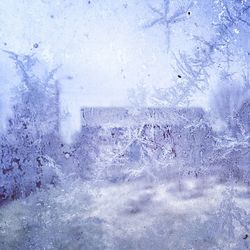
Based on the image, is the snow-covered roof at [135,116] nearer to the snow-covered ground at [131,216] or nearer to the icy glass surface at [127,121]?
the icy glass surface at [127,121]

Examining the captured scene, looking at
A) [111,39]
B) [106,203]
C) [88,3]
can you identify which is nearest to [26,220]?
Result: [106,203]

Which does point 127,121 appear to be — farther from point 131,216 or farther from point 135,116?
point 131,216

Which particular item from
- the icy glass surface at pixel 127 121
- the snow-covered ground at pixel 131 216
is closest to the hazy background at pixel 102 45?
the icy glass surface at pixel 127 121

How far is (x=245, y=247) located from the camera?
5.32 feet

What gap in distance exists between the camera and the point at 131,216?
1673mm

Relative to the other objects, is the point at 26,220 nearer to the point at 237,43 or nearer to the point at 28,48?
the point at 28,48

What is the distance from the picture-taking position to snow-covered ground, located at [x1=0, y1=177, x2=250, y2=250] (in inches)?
63.4

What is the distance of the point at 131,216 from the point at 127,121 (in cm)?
47

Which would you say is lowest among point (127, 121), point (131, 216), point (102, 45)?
point (131, 216)

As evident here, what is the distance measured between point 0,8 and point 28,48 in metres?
0.23

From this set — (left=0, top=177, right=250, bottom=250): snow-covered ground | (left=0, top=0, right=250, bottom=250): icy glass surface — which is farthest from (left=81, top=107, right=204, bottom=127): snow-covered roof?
(left=0, top=177, right=250, bottom=250): snow-covered ground

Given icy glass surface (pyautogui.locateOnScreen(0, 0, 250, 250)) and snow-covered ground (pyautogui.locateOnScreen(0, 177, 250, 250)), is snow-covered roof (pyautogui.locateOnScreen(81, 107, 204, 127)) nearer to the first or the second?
icy glass surface (pyautogui.locateOnScreen(0, 0, 250, 250))

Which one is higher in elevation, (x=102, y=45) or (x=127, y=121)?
(x=102, y=45)

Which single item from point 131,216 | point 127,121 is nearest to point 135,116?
point 127,121
